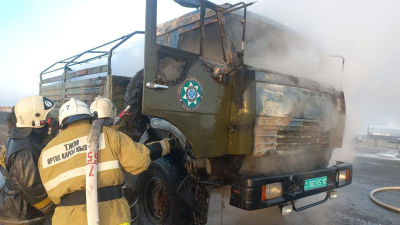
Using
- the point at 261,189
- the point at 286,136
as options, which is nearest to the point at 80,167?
the point at 261,189

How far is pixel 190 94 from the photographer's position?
2.72 m

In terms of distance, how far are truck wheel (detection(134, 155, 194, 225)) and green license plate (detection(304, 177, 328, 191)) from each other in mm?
1377

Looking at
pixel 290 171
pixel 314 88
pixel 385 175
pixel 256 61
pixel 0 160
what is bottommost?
pixel 385 175

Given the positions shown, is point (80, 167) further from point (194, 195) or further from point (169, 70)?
point (194, 195)

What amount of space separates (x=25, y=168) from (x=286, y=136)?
2.54 meters

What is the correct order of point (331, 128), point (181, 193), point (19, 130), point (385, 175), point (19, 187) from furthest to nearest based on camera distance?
1. point (385, 175)
2. point (331, 128)
3. point (181, 193)
4. point (19, 130)
5. point (19, 187)

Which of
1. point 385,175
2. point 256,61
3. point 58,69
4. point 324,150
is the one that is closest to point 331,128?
point 324,150

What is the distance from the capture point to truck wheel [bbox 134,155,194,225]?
320 centimetres

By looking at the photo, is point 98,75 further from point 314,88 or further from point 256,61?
point 314,88

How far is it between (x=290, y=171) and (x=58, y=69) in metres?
5.72

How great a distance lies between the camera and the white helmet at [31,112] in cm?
242

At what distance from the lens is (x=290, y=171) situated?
3.30 meters

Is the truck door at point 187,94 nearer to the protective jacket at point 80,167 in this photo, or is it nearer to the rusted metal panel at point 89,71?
the protective jacket at point 80,167

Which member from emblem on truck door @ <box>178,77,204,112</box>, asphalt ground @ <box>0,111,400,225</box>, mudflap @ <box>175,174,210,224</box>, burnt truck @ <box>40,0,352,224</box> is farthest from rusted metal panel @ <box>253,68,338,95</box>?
asphalt ground @ <box>0,111,400,225</box>
